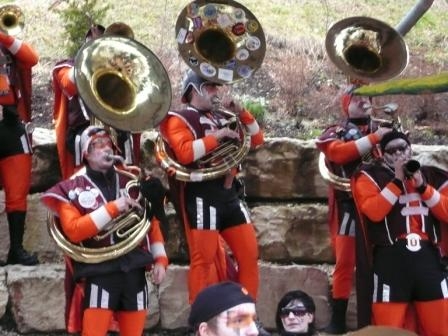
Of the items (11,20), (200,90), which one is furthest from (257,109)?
(11,20)

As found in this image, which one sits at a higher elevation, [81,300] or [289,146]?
[289,146]

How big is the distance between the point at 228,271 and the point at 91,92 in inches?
60.5

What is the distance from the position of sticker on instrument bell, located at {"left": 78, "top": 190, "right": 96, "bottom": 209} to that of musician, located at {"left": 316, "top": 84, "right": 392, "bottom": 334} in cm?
164

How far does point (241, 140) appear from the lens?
634cm

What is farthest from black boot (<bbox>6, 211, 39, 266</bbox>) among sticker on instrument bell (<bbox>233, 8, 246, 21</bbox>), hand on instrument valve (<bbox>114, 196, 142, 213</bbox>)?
sticker on instrument bell (<bbox>233, 8, 246, 21</bbox>)

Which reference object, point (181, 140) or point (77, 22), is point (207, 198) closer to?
point (181, 140)

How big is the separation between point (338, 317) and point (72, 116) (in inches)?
86.0

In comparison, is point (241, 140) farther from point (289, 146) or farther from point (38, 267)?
point (38, 267)

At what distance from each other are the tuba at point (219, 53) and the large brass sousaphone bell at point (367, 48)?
0.48m

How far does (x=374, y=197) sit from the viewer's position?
5953 millimetres

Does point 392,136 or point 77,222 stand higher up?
point 392,136

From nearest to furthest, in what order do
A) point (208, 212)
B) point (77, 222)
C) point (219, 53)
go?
point (77, 222), point (208, 212), point (219, 53)

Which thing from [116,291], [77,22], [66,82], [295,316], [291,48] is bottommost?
[295,316]

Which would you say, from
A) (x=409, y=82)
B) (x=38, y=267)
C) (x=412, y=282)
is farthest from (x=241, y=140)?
(x=409, y=82)
